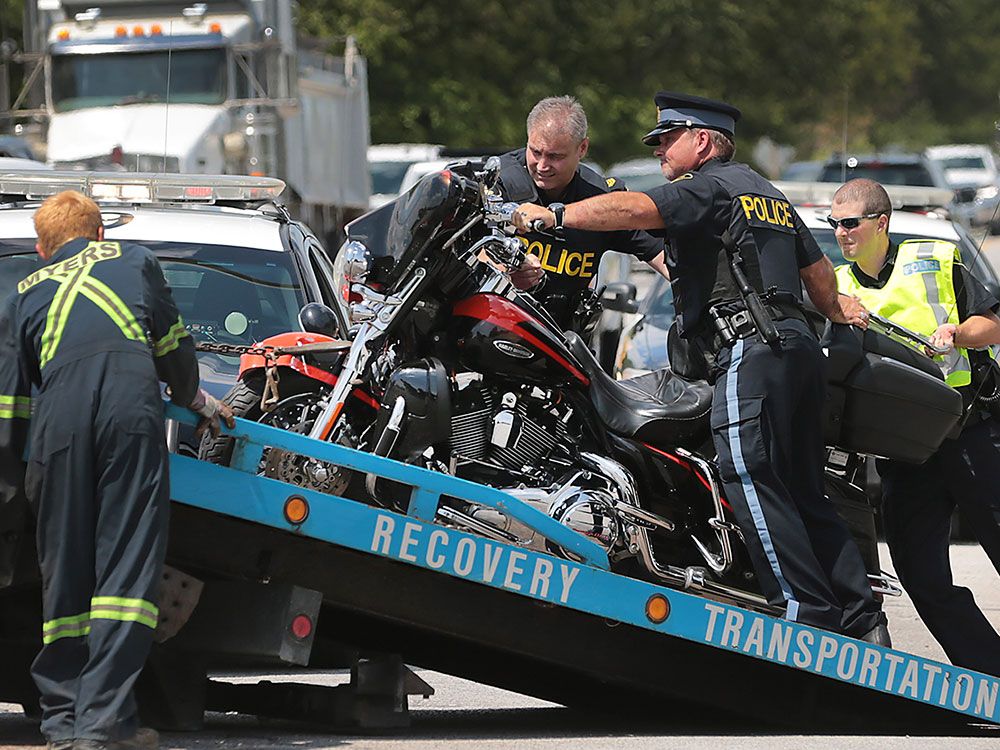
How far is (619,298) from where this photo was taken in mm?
9141

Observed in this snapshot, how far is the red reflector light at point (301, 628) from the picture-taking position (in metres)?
5.92

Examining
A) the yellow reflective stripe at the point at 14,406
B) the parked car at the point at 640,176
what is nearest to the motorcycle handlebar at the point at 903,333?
the yellow reflective stripe at the point at 14,406

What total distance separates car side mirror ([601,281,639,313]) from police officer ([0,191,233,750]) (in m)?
3.57

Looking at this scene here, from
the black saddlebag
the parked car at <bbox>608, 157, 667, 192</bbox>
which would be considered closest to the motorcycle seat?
the black saddlebag

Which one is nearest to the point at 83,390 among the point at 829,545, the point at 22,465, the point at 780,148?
the point at 22,465

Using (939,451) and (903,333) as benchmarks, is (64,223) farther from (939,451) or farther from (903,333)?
(939,451)

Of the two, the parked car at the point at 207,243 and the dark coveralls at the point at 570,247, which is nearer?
the dark coveralls at the point at 570,247

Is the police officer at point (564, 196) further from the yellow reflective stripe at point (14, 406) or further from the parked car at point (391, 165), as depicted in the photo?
the parked car at point (391, 165)

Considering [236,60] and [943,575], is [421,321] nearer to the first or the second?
[943,575]

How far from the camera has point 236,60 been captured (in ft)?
62.7

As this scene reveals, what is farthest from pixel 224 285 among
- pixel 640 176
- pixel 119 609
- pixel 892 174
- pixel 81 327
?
pixel 892 174

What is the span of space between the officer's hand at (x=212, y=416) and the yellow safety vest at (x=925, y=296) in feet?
9.12

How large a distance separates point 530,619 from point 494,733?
1.61 feet

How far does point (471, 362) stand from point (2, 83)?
13.3 metres
